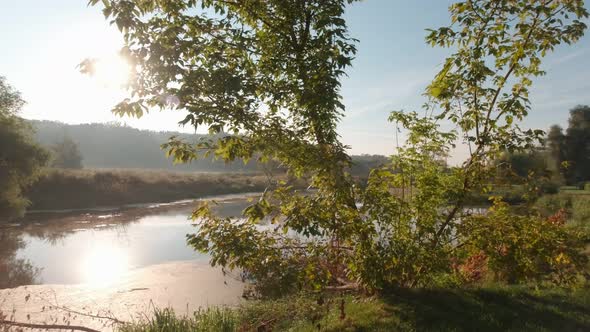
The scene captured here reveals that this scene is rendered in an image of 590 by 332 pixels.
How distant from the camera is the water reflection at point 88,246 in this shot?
1401 centimetres

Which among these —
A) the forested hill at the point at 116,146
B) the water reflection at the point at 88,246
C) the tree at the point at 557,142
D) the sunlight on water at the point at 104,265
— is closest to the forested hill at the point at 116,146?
the forested hill at the point at 116,146

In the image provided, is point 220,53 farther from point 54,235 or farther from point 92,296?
point 54,235

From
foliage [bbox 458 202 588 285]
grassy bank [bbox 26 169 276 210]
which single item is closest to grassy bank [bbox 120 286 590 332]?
foliage [bbox 458 202 588 285]

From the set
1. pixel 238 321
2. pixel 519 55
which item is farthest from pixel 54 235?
pixel 519 55

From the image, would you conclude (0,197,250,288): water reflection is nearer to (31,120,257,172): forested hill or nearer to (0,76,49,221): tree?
(0,76,49,221): tree

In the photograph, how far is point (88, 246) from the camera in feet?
60.1

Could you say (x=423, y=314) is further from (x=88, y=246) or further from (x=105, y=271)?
(x=88, y=246)

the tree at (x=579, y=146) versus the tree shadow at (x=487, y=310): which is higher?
the tree at (x=579, y=146)

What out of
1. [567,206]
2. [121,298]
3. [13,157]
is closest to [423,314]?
[121,298]

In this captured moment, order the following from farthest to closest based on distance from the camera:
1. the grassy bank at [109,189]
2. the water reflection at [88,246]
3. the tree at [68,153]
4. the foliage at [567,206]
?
the tree at [68,153] < the grassy bank at [109,189] < the foliage at [567,206] < the water reflection at [88,246]

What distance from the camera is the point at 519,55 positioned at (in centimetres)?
575

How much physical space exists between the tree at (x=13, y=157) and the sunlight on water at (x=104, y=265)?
9705mm

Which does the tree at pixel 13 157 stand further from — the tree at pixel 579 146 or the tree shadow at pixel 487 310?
the tree at pixel 579 146

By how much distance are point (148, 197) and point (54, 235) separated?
662 inches
